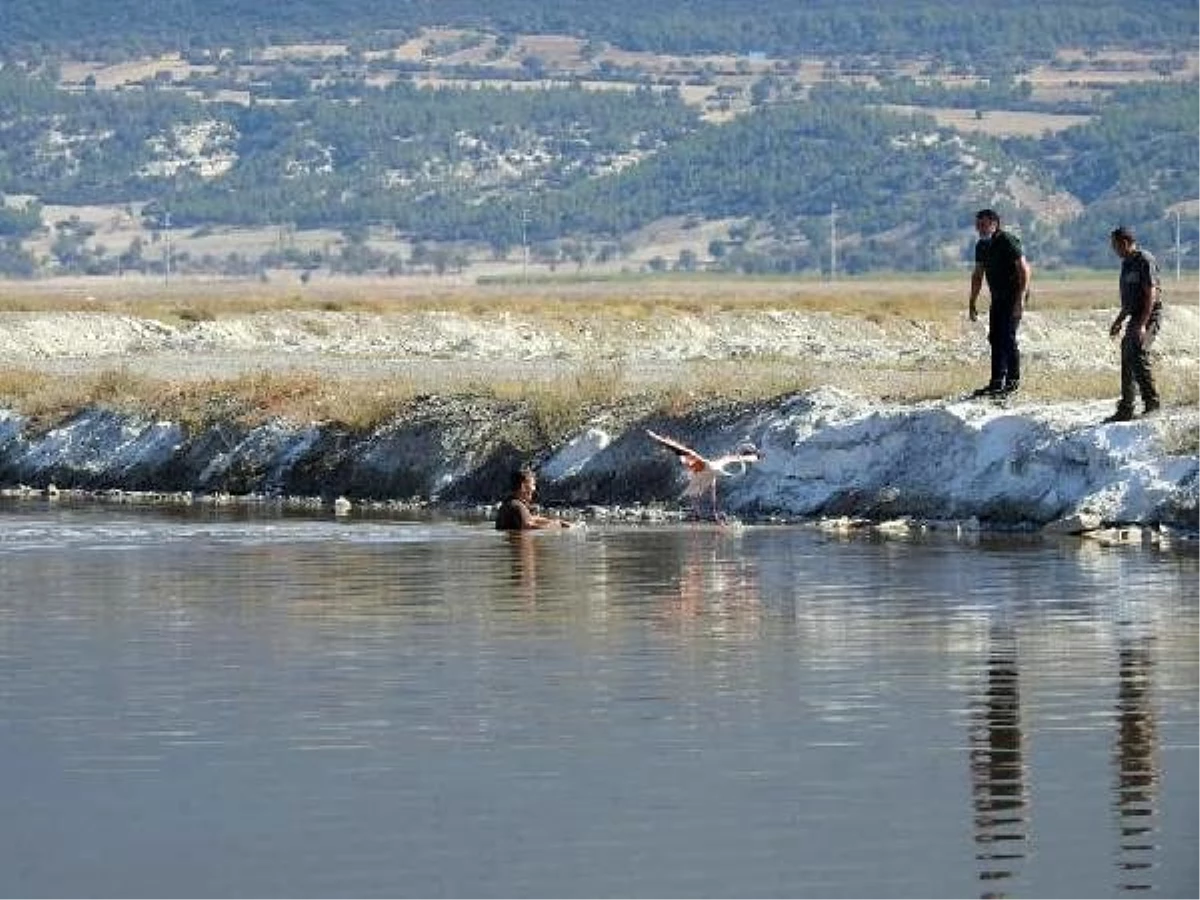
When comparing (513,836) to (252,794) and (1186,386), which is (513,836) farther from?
(1186,386)

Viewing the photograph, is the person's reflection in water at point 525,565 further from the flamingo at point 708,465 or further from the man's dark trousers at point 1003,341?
the man's dark trousers at point 1003,341

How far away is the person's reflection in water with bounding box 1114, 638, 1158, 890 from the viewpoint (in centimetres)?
1442

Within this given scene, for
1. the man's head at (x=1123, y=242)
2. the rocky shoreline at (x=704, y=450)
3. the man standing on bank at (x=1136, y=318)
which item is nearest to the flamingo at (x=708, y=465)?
the rocky shoreline at (x=704, y=450)

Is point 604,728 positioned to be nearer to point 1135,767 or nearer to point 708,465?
point 1135,767

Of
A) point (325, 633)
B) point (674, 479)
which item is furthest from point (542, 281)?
point (325, 633)

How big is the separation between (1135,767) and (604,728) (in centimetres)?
297

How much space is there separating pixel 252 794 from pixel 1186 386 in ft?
65.3

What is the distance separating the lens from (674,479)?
35750 mm

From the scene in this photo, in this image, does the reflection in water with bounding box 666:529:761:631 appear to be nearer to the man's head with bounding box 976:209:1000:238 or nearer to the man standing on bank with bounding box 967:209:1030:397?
the man standing on bank with bounding box 967:209:1030:397

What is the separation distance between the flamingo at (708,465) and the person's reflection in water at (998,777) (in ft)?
38.7

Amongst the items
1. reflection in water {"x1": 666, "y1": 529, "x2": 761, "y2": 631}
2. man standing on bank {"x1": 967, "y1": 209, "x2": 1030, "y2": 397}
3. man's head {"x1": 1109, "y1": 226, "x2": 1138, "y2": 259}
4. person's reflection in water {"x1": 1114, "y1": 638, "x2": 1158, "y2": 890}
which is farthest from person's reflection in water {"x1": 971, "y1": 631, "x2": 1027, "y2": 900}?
man standing on bank {"x1": 967, "y1": 209, "x2": 1030, "y2": 397}

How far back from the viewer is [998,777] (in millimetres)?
16406

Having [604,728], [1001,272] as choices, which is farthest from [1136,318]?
[604,728]

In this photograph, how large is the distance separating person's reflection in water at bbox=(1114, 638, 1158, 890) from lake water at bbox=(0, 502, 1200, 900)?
0.03 m
